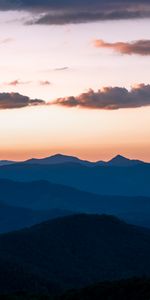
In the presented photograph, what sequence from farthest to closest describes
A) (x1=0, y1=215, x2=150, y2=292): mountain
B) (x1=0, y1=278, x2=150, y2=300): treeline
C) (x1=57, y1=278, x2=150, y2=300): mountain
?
(x1=0, y1=215, x2=150, y2=292): mountain
(x1=0, y1=278, x2=150, y2=300): treeline
(x1=57, y1=278, x2=150, y2=300): mountain

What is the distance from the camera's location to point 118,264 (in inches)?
7367

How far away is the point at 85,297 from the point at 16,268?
61.4m

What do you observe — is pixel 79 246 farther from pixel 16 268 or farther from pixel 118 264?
pixel 16 268

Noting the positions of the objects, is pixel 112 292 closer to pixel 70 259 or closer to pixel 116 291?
pixel 116 291

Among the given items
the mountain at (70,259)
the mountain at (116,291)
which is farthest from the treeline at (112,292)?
the mountain at (70,259)

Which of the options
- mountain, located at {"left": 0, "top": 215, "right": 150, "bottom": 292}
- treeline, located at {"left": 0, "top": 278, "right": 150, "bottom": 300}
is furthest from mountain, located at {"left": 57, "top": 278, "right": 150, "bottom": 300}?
mountain, located at {"left": 0, "top": 215, "right": 150, "bottom": 292}

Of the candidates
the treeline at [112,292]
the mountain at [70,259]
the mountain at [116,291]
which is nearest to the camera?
the mountain at [116,291]

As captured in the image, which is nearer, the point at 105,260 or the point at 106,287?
the point at 106,287

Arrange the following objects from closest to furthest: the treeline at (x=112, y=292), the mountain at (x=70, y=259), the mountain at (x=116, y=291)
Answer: the mountain at (x=116, y=291)
the treeline at (x=112, y=292)
the mountain at (x=70, y=259)

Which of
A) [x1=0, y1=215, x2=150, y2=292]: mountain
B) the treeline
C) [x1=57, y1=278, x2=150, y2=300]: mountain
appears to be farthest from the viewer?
[x1=0, y1=215, x2=150, y2=292]: mountain

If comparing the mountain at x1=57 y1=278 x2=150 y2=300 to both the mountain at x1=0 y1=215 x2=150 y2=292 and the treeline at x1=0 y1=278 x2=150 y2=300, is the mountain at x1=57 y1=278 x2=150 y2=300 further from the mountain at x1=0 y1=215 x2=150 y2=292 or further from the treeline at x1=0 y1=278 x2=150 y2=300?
the mountain at x1=0 y1=215 x2=150 y2=292

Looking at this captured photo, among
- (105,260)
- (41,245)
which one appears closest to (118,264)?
(105,260)

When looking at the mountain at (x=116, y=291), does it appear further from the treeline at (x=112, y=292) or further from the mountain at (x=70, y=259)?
the mountain at (x=70, y=259)

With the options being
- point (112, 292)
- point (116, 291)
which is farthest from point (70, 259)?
point (116, 291)
